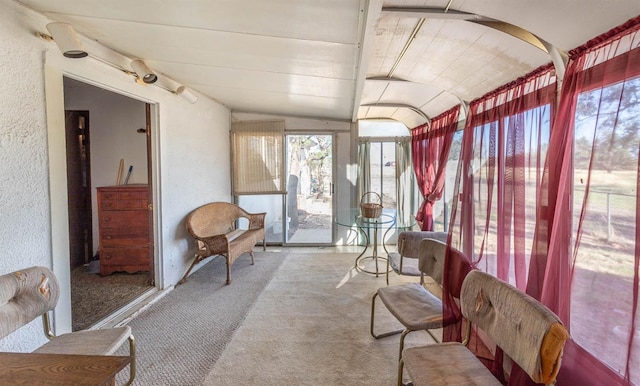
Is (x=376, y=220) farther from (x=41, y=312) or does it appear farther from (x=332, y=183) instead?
(x=41, y=312)

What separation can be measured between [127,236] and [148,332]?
1516 mm

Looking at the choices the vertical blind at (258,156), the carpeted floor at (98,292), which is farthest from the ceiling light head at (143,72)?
the vertical blind at (258,156)

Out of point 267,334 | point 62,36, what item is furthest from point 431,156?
point 62,36

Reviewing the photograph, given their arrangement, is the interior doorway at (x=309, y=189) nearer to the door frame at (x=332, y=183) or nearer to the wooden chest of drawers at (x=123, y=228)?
the door frame at (x=332, y=183)

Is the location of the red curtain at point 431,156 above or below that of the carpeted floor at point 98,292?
above

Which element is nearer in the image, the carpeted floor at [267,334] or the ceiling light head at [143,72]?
the carpeted floor at [267,334]

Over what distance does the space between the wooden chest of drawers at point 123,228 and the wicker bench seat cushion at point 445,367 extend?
3.15 meters

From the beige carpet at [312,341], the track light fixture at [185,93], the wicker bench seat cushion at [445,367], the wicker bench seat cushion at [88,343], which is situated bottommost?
the beige carpet at [312,341]

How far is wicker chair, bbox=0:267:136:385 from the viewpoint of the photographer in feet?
4.52

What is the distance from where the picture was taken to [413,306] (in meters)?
1.96

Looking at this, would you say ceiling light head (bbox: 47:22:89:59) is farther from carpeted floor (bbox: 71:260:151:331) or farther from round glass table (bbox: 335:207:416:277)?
round glass table (bbox: 335:207:416:277)

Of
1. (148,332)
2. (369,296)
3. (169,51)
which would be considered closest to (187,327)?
(148,332)

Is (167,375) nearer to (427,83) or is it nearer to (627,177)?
(627,177)

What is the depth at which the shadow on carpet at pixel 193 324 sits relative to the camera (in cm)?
192
